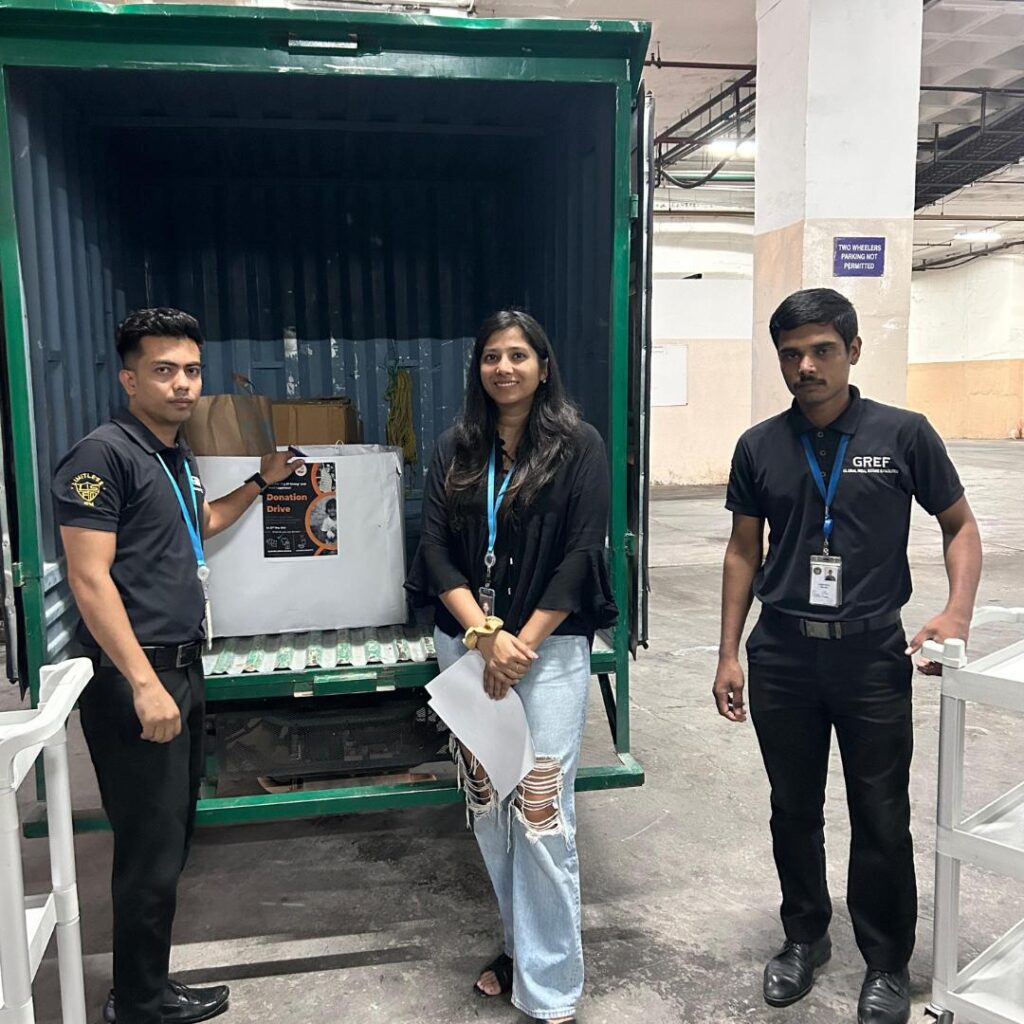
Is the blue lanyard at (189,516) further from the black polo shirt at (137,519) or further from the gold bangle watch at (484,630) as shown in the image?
the gold bangle watch at (484,630)

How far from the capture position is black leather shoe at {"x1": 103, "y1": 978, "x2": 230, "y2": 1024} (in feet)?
7.45

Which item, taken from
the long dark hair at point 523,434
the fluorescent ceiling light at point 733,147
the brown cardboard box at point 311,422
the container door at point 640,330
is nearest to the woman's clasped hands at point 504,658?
the long dark hair at point 523,434

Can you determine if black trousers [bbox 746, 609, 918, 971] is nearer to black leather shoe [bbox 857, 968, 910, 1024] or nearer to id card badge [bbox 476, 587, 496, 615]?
black leather shoe [bbox 857, 968, 910, 1024]

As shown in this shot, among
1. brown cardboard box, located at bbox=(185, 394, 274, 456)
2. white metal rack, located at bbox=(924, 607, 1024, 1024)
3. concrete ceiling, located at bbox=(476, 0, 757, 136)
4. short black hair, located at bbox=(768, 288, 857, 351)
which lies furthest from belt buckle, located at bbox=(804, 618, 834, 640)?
concrete ceiling, located at bbox=(476, 0, 757, 136)

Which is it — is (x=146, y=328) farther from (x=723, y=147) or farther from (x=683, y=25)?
(x=723, y=147)

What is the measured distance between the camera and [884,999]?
7.26 feet

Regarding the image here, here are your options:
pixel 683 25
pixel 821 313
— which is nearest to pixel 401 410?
pixel 821 313

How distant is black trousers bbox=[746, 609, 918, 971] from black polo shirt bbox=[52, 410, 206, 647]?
1432 mm

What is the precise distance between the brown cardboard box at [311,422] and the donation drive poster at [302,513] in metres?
0.83

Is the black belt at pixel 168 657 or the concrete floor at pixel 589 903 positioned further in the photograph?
the concrete floor at pixel 589 903

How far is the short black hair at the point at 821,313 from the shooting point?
6.98 feet

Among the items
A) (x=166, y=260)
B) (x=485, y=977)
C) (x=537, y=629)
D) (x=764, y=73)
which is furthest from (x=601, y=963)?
(x=764, y=73)

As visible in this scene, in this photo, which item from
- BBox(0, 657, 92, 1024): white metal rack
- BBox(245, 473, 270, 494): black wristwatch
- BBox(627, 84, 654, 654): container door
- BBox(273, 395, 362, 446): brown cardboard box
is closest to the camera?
BBox(0, 657, 92, 1024): white metal rack

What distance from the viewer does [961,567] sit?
7.04 ft
